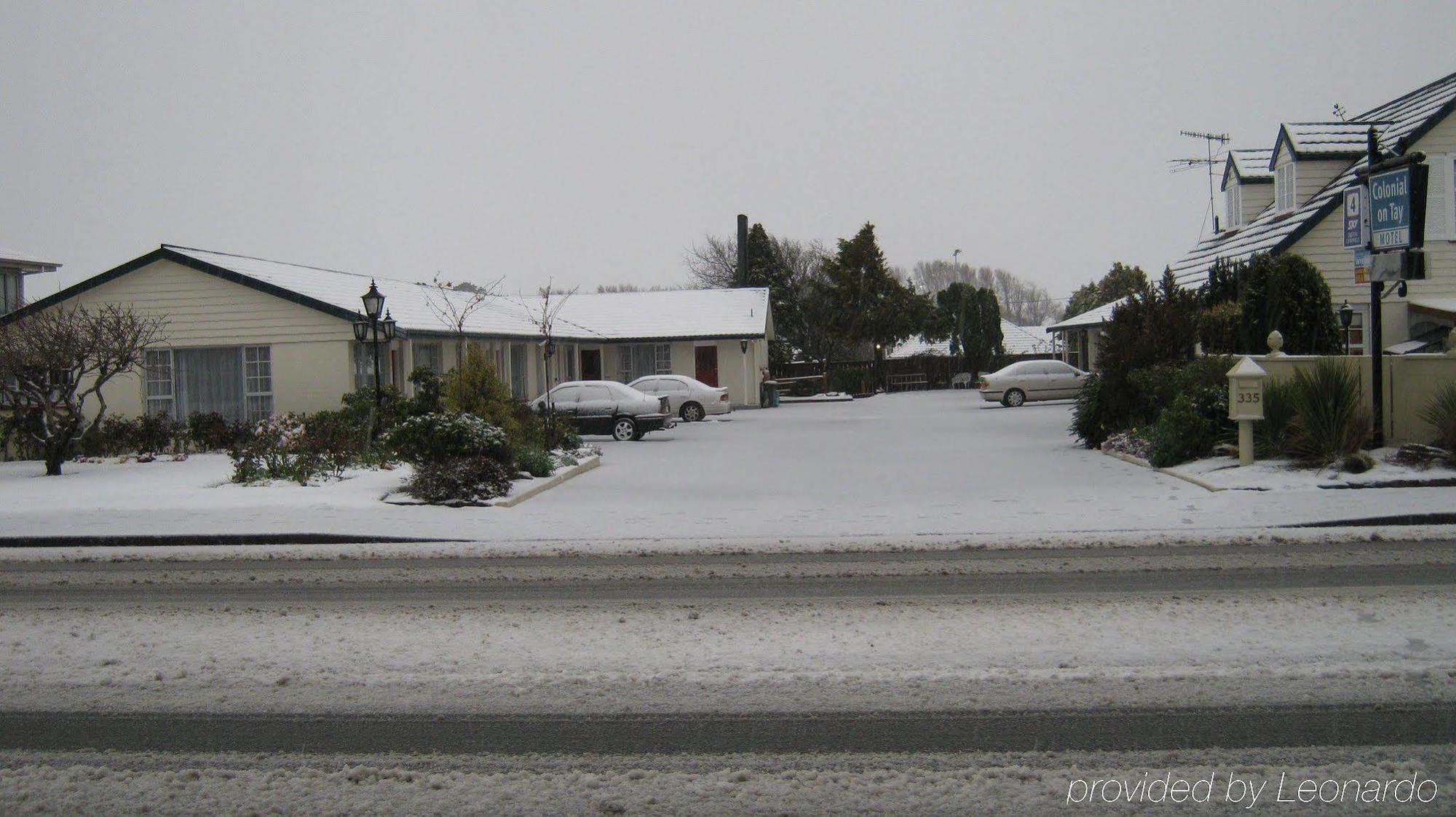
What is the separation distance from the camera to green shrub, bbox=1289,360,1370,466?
15570 mm

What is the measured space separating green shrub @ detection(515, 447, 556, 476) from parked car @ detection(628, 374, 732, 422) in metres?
16.1

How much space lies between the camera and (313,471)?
18.3 m

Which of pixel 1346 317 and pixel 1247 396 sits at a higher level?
pixel 1346 317

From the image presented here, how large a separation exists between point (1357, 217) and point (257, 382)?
22095 millimetres

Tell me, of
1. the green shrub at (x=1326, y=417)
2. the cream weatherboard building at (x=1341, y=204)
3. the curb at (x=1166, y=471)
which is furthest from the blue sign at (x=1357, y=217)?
the cream weatherboard building at (x=1341, y=204)

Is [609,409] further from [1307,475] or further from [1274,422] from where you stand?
[1307,475]

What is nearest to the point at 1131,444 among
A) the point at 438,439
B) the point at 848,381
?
the point at 438,439

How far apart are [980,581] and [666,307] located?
38.3m

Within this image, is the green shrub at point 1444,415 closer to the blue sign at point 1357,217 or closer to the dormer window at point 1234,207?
the blue sign at point 1357,217

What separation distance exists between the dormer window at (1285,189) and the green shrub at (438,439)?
2097 cm

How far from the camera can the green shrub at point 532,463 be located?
737 inches

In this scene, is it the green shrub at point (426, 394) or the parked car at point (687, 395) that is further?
the parked car at point (687, 395)

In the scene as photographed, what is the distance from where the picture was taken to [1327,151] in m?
27.8

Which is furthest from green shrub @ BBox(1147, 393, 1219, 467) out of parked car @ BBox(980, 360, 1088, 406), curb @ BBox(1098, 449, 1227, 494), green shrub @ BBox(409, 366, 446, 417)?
parked car @ BBox(980, 360, 1088, 406)
